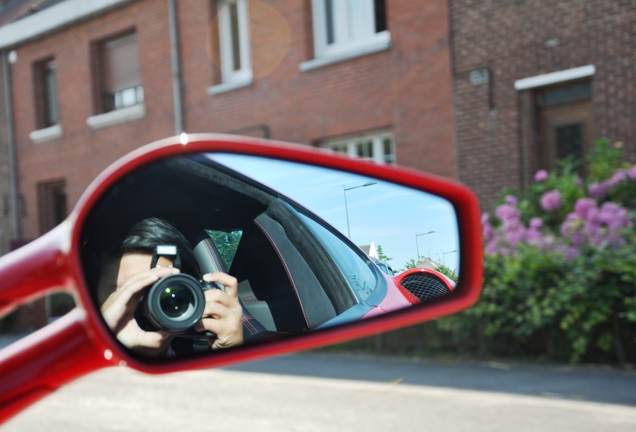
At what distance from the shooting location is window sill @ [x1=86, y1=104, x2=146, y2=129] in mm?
16641

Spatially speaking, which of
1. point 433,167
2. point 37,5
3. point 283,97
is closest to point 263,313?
point 433,167

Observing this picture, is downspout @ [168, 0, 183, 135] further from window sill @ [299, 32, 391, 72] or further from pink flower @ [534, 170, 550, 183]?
pink flower @ [534, 170, 550, 183]

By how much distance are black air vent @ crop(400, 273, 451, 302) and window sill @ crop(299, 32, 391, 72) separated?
11.4 m

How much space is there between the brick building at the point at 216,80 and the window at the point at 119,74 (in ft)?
0.09

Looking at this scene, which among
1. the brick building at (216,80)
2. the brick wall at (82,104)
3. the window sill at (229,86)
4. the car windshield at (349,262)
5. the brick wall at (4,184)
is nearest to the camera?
the car windshield at (349,262)

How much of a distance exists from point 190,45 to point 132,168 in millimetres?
14990

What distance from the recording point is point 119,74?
17.6m

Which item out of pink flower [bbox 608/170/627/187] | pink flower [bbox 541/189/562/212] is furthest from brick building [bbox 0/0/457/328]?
pink flower [bbox 608/170/627/187]

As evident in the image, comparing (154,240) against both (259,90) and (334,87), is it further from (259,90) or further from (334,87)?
(259,90)

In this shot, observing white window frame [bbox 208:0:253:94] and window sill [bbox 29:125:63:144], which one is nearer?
white window frame [bbox 208:0:253:94]

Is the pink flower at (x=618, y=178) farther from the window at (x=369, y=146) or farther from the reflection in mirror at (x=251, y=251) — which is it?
the reflection in mirror at (x=251, y=251)

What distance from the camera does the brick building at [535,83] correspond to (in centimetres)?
991

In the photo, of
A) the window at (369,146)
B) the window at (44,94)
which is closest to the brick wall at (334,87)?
the window at (369,146)

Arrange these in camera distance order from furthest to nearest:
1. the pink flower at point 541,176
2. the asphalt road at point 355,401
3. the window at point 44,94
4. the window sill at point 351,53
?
the window at point 44,94
the window sill at point 351,53
the pink flower at point 541,176
the asphalt road at point 355,401
